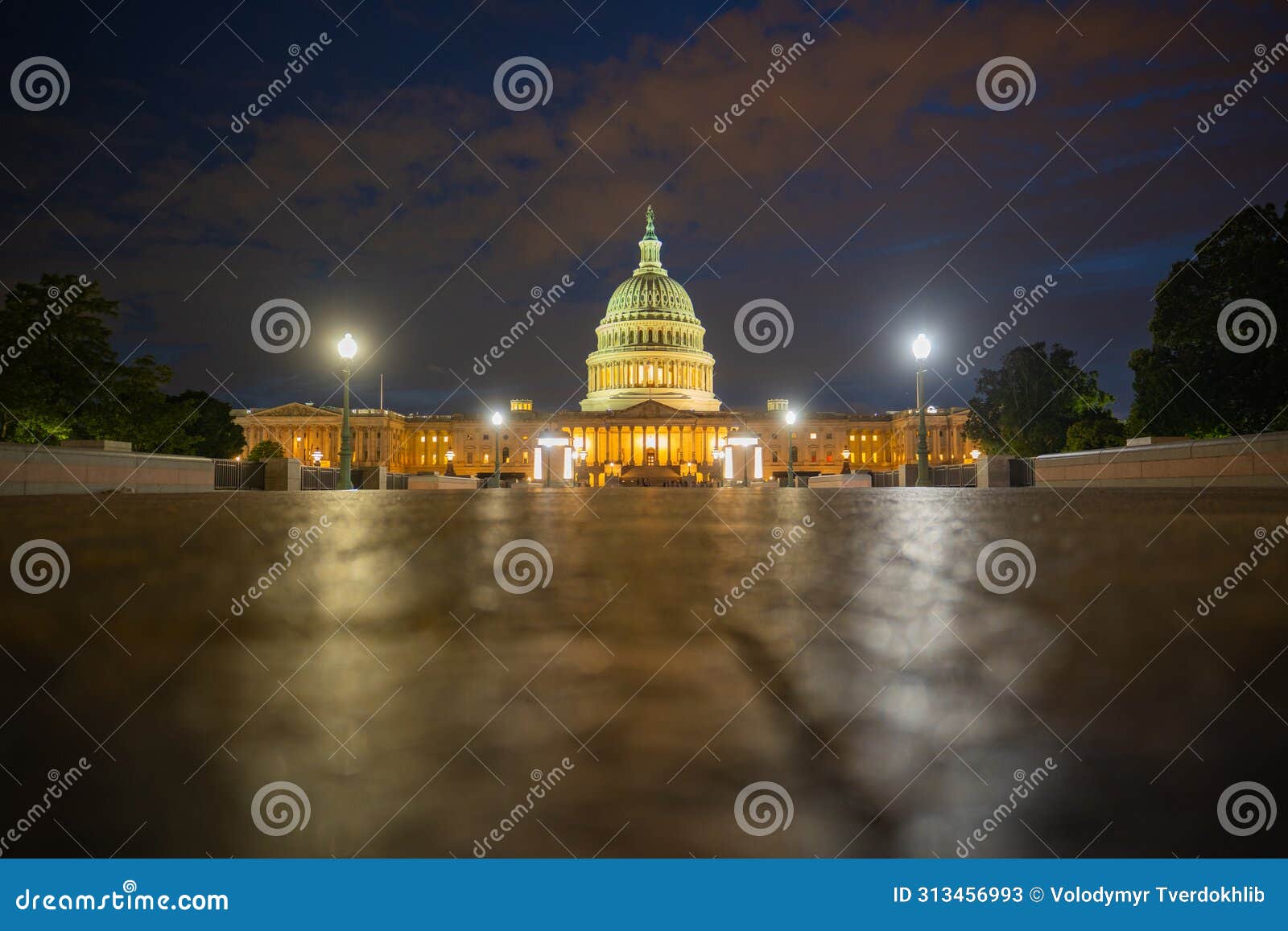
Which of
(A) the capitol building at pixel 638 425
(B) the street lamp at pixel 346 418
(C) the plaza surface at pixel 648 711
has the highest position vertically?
(A) the capitol building at pixel 638 425

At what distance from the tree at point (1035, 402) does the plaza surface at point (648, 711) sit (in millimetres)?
55736

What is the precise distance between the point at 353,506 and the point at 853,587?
1269 cm

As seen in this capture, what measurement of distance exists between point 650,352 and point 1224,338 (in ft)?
322

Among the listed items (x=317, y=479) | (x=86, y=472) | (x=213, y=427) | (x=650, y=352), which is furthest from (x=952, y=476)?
(x=650, y=352)

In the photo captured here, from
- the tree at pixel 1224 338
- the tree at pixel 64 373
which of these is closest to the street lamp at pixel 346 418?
the tree at pixel 64 373

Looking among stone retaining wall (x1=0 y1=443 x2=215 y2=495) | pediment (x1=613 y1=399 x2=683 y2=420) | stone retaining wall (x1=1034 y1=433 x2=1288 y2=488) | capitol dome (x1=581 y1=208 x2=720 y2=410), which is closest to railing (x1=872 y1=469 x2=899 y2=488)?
stone retaining wall (x1=1034 y1=433 x2=1288 y2=488)

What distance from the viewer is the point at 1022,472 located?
32719 mm

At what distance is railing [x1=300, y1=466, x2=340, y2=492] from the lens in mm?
33250

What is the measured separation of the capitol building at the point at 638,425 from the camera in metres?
121

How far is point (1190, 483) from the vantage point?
20234mm

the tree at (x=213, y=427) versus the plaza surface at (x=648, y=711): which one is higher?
the tree at (x=213, y=427)

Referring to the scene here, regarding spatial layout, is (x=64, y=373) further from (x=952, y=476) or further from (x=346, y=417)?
(x=952, y=476)

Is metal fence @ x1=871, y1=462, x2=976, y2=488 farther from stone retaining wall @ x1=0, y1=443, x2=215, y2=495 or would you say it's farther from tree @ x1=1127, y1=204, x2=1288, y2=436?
stone retaining wall @ x1=0, y1=443, x2=215, y2=495

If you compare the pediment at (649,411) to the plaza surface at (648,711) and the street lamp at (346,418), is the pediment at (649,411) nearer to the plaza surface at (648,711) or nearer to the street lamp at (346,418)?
the street lamp at (346,418)
